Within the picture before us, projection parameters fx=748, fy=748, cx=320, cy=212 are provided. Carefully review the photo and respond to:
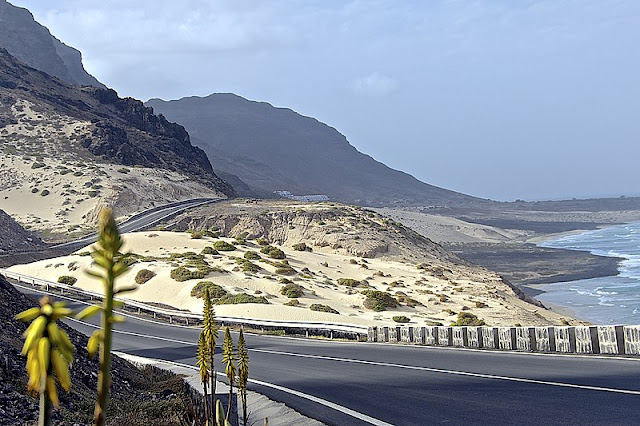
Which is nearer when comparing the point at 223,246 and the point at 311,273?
the point at 311,273

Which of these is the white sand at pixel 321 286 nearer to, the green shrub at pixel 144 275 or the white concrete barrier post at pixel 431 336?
the green shrub at pixel 144 275

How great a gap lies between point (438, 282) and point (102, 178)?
160 ft

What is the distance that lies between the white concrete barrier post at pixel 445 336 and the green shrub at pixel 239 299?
16.9 metres

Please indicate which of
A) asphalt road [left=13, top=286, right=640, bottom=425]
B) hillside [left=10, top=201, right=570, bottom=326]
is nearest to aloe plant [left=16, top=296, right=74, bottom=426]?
asphalt road [left=13, top=286, right=640, bottom=425]

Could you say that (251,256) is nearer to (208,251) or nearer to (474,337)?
(208,251)

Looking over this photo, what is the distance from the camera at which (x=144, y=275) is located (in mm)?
42219

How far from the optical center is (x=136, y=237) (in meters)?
53.0

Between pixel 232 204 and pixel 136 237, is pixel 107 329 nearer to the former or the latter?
pixel 136 237

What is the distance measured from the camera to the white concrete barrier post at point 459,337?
1892 cm

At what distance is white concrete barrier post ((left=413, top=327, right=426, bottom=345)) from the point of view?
20.8 meters

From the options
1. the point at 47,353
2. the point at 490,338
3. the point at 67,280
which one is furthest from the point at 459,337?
the point at 67,280

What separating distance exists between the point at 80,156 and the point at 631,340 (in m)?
87.7

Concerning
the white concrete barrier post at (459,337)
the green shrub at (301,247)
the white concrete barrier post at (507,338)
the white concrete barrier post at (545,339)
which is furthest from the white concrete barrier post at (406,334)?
the green shrub at (301,247)

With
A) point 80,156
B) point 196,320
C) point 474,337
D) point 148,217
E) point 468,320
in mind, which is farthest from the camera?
point 80,156
